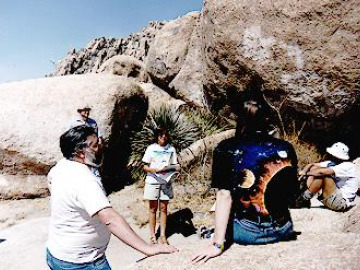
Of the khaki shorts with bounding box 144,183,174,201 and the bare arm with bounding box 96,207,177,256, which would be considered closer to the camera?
the bare arm with bounding box 96,207,177,256

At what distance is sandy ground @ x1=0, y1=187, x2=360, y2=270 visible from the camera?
2865 mm

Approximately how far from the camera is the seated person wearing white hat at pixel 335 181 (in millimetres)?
5746

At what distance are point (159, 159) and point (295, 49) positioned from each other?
3298 mm

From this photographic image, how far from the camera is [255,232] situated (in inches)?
121

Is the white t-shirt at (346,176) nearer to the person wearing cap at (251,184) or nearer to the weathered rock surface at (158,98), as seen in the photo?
the person wearing cap at (251,184)

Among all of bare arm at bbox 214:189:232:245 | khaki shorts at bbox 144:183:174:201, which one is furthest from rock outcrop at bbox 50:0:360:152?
bare arm at bbox 214:189:232:245

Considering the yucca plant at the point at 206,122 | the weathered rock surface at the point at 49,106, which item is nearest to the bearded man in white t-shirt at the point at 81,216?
the weathered rock surface at the point at 49,106

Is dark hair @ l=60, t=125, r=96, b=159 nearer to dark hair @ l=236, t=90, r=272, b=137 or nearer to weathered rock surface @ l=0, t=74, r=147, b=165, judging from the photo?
dark hair @ l=236, t=90, r=272, b=137

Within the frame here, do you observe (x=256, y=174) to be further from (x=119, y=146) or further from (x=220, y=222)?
(x=119, y=146)

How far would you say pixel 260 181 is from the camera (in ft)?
9.80

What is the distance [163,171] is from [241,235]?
3.48 meters

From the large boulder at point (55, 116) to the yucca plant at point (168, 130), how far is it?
1.31 ft

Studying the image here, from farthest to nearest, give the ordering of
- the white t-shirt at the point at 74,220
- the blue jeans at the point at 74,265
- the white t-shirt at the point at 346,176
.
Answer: the white t-shirt at the point at 346,176 < the blue jeans at the point at 74,265 < the white t-shirt at the point at 74,220

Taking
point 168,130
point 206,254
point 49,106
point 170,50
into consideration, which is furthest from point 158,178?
point 170,50
